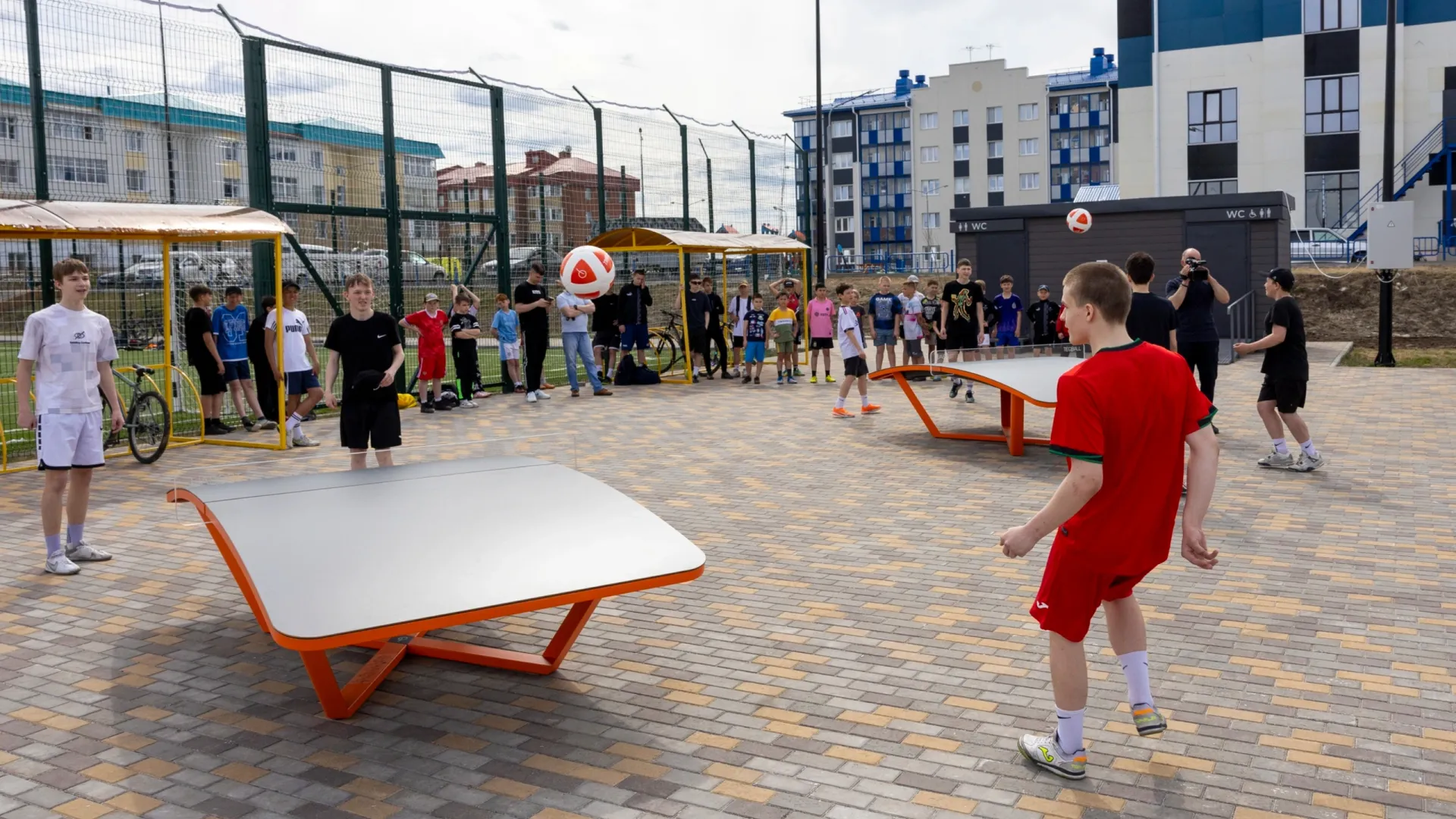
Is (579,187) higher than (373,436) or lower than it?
higher

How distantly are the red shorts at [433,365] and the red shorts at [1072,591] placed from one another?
44.6ft

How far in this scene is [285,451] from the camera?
504 inches

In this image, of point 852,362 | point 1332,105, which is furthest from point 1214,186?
point 852,362

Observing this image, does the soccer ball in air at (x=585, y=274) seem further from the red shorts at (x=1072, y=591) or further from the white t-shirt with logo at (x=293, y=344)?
the red shorts at (x=1072, y=591)

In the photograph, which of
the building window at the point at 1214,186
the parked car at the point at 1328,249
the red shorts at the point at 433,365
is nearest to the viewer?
the red shorts at the point at 433,365

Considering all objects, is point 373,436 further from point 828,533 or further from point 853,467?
point 853,467

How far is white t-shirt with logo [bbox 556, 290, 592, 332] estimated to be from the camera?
710 inches

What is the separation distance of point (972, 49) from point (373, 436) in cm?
8961

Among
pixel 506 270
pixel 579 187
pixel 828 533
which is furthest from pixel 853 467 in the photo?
pixel 579 187

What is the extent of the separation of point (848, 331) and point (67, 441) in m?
9.71

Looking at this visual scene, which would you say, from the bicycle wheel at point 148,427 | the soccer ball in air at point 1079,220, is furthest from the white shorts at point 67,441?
the soccer ball in air at point 1079,220

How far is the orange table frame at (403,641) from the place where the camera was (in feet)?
14.3

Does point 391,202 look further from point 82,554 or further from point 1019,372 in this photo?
point 82,554

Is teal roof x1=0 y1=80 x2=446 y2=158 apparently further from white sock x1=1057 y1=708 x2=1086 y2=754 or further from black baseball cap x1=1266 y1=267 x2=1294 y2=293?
white sock x1=1057 y1=708 x2=1086 y2=754
